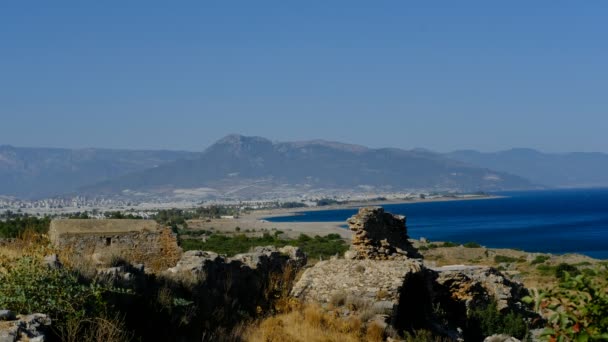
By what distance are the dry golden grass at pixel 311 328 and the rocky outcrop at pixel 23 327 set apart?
4.32m

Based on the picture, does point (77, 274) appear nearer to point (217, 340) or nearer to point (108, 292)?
point (108, 292)

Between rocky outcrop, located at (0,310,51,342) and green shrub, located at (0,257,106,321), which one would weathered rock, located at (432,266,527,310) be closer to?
→ green shrub, located at (0,257,106,321)

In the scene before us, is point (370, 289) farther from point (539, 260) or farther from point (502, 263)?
point (539, 260)

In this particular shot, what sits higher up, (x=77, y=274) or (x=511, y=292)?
(x=77, y=274)

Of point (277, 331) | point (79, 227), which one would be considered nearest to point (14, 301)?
point (277, 331)

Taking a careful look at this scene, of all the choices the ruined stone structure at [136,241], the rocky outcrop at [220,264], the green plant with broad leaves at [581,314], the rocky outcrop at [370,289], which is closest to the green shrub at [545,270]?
the rocky outcrop at [220,264]

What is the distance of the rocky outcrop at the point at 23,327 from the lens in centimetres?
748

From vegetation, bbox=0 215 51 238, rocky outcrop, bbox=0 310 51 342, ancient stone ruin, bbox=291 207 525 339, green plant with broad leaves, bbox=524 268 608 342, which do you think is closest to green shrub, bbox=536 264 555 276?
ancient stone ruin, bbox=291 207 525 339

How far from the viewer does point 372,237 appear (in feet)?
68.3

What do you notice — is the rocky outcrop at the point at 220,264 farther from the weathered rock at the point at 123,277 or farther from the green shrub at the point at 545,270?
the green shrub at the point at 545,270

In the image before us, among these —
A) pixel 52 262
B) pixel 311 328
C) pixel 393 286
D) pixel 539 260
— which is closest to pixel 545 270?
pixel 539 260

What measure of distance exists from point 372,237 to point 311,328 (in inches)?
321

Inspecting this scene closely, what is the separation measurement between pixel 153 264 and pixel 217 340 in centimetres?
1005

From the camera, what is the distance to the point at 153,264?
20.9 m
